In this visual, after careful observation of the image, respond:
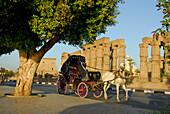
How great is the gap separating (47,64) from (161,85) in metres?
66.7

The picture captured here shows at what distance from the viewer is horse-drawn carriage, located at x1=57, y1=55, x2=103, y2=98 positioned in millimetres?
13703

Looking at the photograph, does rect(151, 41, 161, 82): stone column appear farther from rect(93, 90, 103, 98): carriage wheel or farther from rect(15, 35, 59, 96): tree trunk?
rect(15, 35, 59, 96): tree trunk

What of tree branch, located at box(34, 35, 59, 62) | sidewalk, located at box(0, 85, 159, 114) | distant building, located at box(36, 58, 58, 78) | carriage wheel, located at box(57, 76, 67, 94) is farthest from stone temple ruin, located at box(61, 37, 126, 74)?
distant building, located at box(36, 58, 58, 78)

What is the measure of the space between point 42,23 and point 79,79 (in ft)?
19.6

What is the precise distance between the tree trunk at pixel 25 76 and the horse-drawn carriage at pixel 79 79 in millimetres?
3326

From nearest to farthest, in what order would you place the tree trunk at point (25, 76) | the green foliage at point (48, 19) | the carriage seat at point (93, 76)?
the green foliage at point (48, 19) < the tree trunk at point (25, 76) < the carriage seat at point (93, 76)

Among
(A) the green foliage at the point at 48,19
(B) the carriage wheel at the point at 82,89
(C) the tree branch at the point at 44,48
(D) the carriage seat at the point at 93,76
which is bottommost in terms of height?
(B) the carriage wheel at the point at 82,89

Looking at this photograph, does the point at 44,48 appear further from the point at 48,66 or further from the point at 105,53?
the point at 48,66

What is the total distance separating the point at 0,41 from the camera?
38.9 feet

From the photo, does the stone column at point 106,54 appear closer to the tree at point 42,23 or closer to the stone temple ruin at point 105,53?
the stone temple ruin at point 105,53

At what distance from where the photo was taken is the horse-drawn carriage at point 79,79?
539 inches

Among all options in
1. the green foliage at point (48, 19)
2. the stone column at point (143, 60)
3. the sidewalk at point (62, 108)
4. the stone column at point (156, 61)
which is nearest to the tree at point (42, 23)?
the green foliage at point (48, 19)

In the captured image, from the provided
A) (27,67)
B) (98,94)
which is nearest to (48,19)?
(27,67)

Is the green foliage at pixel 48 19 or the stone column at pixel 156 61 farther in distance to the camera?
the stone column at pixel 156 61
